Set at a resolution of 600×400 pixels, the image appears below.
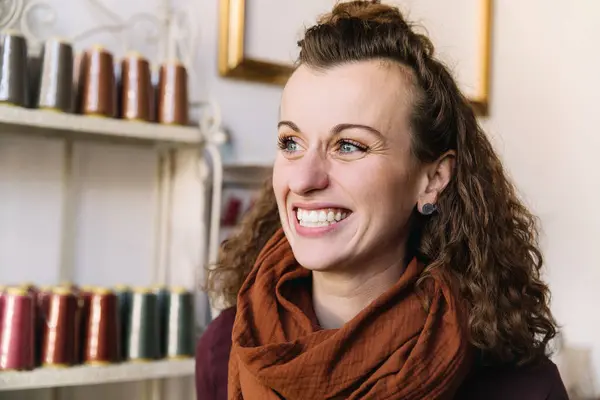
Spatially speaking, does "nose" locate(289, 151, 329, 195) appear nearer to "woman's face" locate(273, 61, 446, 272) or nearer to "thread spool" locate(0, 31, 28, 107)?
"woman's face" locate(273, 61, 446, 272)

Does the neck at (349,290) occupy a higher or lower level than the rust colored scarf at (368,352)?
higher

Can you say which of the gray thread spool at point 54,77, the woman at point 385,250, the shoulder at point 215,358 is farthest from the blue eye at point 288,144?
the gray thread spool at point 54,77

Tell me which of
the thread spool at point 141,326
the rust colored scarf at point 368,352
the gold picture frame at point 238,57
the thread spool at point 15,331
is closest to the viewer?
the rust colored scarf at point 368,352

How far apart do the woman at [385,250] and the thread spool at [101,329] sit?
0.93ft

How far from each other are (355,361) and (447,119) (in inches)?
13.4

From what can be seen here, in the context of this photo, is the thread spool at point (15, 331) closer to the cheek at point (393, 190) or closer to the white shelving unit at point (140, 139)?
the white shelving unit at point (140, 139)

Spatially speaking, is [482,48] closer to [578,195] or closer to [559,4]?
[559,4]

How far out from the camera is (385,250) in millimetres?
878

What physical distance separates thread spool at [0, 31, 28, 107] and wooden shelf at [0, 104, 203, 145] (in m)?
0.02

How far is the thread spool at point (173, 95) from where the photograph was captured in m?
1.19

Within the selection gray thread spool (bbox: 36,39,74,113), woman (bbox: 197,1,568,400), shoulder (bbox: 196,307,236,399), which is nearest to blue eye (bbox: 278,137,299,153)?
woman (bbox: 197,1,568,400)

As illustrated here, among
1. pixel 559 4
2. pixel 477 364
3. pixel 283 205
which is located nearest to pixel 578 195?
pixel 559 4

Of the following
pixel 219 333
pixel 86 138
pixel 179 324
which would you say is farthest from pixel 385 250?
pixel 86 138

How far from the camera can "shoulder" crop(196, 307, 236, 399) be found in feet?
3.40
